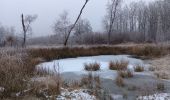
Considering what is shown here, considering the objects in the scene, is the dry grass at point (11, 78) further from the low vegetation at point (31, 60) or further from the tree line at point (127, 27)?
the tree line at point (127, 27)

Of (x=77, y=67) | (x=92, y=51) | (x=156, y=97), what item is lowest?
(x=156, y=97)

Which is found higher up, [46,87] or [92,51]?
[92,51]

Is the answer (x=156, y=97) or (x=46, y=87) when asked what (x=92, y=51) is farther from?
(x=156, y=97)

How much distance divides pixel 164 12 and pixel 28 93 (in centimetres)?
6432

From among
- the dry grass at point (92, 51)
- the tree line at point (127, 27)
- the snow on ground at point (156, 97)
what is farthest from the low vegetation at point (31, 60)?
the tree line at point (127, 27)

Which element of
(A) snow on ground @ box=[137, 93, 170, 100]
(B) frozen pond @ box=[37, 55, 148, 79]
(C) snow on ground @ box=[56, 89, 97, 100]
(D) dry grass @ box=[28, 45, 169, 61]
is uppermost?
(D) dry grass @ box=[28, 45, 169, 61]

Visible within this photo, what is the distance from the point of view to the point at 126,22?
88.5 meters

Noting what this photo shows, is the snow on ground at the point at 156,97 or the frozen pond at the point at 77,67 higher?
the frozen pond at the point at 77,67

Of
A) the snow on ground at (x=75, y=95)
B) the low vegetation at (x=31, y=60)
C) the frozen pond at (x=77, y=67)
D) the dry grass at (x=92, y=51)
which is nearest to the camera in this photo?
the snow on ground at (x=75, y=95)

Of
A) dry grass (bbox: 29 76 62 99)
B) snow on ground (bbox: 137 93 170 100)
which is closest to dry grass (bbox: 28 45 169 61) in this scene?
dry grass (bbox: 29 76 62 99)

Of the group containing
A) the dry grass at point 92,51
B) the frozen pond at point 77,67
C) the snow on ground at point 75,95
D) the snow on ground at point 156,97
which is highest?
the dry grass at point 92,51

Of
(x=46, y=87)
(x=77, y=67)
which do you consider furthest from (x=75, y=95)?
(x=77, y=67)

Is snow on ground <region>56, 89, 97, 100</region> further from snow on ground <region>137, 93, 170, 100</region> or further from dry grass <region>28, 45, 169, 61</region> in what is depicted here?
dry grass <region>28, 45, 169, 61</region>

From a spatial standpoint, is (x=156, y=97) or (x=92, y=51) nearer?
(x=156, y=97)
